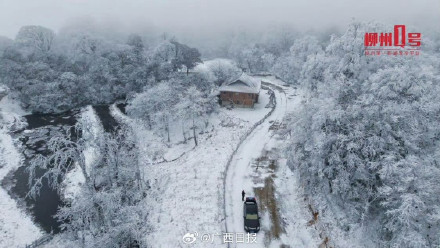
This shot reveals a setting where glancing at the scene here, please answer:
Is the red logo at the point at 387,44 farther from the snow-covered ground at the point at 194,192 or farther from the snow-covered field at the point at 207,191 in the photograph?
the snow-covered ground at the point at 194,192

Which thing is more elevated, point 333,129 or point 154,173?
point 333,129

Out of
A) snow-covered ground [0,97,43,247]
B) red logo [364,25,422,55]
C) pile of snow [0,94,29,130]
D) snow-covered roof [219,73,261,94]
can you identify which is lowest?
snow-covered ground [0,97,43,247]

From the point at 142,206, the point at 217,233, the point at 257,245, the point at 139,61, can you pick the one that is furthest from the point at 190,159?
the point at 139,61

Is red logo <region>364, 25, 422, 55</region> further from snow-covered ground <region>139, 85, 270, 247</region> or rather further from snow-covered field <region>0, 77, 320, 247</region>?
snow-covered ground <region>139, 85, 270, 247</region>

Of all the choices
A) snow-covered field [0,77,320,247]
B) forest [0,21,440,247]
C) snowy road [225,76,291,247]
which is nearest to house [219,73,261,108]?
snowy road [225,76,291,247]

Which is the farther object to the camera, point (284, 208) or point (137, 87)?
point (137, 87)

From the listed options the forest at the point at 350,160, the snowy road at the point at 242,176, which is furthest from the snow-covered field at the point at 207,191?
→ the forest at the point at 350,160

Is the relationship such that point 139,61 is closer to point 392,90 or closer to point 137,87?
point 137,87
